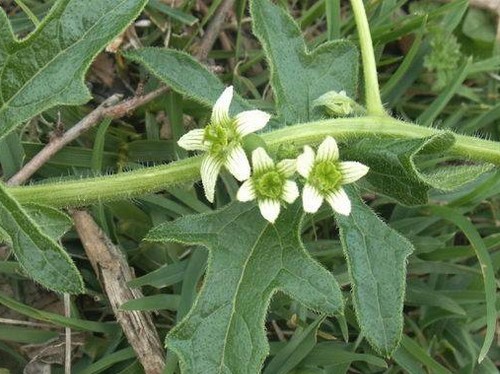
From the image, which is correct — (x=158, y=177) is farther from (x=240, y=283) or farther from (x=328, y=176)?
(x=328, y=176)

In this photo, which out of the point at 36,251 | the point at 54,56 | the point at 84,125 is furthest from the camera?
the point at 84,125

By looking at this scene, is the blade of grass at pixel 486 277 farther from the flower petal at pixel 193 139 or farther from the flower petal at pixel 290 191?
the flower petal at pixel 193 139

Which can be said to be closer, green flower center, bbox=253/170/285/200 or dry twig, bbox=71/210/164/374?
green flower center, bbox=253/170/285/200

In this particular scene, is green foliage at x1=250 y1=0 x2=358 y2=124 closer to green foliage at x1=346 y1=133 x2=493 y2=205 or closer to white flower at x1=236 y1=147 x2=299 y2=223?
green foliage at x1=346 y1=133 x2=493 y2=205

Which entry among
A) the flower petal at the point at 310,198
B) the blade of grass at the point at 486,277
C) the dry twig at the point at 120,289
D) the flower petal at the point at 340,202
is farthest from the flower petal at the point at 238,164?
the blade of grass at the point at 486,277

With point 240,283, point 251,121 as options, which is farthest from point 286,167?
point 240,283

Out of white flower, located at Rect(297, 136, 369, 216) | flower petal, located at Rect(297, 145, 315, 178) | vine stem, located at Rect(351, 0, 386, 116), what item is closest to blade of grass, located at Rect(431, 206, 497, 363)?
vine stem, located at Rect(351, 0, 386, 116)

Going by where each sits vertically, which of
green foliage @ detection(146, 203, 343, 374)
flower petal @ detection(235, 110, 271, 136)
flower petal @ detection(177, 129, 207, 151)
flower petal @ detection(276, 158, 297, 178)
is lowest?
green foliage @ detection(146, 203, 343, 374)

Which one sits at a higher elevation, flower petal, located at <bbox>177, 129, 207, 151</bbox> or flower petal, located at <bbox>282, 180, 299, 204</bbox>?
flower petal, located at <bbox>177, 129, 207, 151</bbox>

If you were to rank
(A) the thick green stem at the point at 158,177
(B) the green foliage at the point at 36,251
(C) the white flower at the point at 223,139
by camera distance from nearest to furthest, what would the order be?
1. (B) the green foliage at the point at 36,251
2. (C) the white flower at the point at 223,139
3. (A) the thick green stem at the point at 158,177
